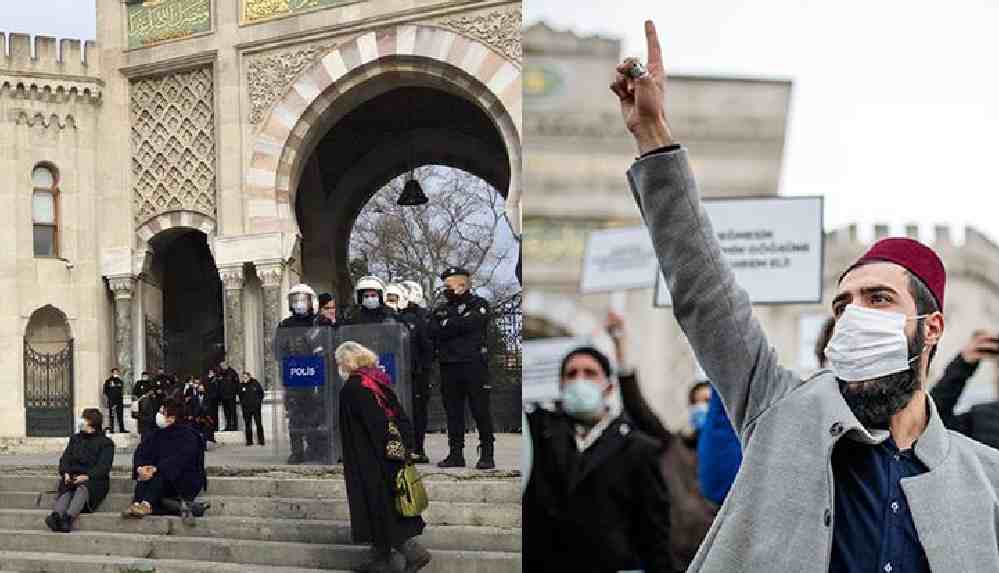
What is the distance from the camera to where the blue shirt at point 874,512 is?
960 millimetres

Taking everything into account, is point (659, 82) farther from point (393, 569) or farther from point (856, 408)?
point (393, 569)

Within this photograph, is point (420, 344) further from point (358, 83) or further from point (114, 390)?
point (358, 83)

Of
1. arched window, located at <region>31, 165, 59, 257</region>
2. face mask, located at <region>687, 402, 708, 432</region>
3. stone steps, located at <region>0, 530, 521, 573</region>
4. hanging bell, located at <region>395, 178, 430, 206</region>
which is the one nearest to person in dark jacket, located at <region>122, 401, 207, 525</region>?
stone steps, located at <region>0, 530, 521, 573</region>

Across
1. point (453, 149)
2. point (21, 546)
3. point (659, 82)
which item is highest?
point (453, 149)

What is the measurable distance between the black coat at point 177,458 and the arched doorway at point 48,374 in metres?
0.78

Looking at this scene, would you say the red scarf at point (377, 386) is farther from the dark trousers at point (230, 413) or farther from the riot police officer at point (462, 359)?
the dark trousers at point (230, 413)

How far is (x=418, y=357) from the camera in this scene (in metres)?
4.79

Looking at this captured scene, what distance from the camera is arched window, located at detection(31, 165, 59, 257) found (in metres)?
5.94

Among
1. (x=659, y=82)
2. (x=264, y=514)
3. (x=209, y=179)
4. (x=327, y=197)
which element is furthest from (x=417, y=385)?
(x=659, y=82)

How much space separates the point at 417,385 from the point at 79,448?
5.68 feet

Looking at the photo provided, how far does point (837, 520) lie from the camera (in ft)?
3.23

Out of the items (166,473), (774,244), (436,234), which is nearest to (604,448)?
(774,244)

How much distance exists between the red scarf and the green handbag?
0.69 ft

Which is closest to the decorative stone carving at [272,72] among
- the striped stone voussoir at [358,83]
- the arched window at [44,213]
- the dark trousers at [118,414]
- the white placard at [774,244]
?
the striped stone voussoir at [358,83]
